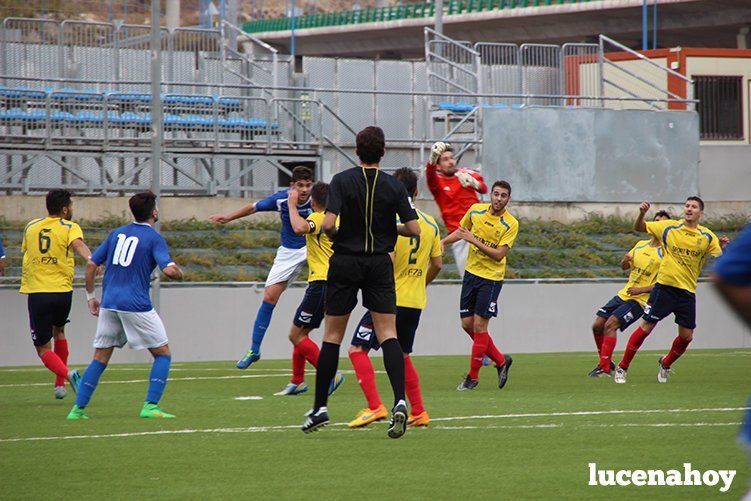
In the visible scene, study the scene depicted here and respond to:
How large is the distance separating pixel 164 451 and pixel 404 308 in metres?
2.68

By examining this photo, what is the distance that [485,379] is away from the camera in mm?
14844

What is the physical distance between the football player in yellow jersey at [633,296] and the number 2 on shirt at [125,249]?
6827 millimetres

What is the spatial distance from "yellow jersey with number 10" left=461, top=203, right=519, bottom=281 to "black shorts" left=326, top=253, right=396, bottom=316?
14.8ft

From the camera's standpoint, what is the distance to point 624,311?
1559 cm

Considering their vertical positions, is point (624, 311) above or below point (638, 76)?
below

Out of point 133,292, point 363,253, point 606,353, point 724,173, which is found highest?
point 724,173

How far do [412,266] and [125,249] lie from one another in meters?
2.42

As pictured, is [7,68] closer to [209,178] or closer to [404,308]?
[209,178]

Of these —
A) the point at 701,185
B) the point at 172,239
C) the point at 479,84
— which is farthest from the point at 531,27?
the point at 172,239

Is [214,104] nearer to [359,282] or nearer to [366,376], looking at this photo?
[366,376]

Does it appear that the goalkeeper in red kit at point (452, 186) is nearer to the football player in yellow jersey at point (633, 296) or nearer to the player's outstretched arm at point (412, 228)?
the football player in yellow jersey at point (633, 296)

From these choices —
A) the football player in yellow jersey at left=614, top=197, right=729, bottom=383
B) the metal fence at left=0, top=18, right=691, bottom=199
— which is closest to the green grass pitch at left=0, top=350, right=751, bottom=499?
the football player in yellow jersey at left=614, top=197, right=729, bottom=383

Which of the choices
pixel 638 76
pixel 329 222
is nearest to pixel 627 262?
pixel 329 222

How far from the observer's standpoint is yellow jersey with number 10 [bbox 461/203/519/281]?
13.6 meters
